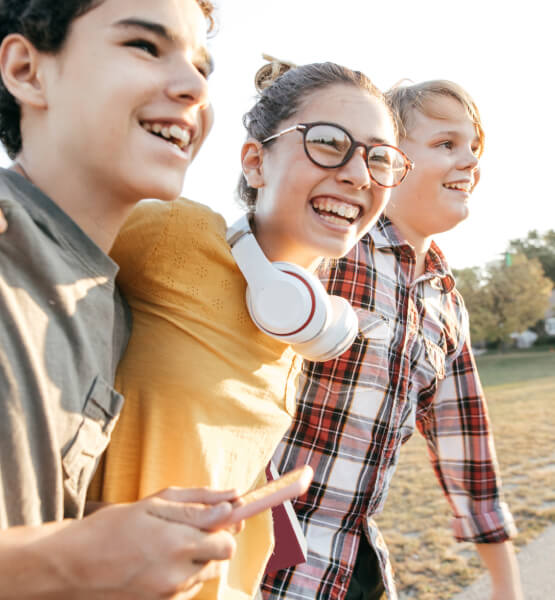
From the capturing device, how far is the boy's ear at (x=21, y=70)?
49.9 inches

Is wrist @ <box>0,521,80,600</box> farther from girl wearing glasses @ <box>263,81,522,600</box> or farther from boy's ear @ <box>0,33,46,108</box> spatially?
girl wearing glasses @ <box>263,81,522,600</box>

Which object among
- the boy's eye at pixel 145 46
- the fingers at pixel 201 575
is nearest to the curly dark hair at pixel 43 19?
the boy's eye at pixel 145 46

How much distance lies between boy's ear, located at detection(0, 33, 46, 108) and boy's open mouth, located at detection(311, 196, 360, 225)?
0.89 m

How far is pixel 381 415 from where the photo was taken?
86.8 inches

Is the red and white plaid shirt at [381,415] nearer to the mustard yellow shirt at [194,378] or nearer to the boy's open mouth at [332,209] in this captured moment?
the mustard yellow shirt at [194,378]

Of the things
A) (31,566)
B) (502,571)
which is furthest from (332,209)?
(502,571)

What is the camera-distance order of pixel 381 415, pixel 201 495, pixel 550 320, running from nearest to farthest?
1. pixel 201 495
2. pixel 381 415
3. pixel 550 320

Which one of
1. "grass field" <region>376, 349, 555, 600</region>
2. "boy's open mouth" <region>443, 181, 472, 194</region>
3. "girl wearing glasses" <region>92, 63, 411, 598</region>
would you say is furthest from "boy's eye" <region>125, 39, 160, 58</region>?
"grass field" <region>376, 349, 555, 600</region>

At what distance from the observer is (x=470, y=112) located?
2.62m

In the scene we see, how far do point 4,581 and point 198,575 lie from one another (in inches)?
14.0

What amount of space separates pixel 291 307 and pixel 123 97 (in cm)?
73

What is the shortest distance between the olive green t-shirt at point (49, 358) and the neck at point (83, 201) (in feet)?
0.17

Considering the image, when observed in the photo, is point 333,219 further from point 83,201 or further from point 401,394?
point 401,394

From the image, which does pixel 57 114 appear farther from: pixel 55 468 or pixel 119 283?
pixel 55 468
